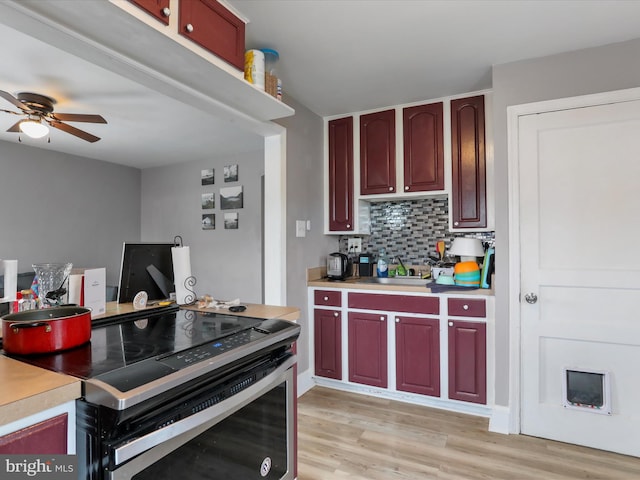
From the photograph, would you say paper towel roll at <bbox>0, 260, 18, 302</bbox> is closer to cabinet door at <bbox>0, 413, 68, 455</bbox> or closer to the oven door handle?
cabinet door at <bbox>0, 413, 68, 455</bbox>

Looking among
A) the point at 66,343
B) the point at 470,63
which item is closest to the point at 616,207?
the point at 470,63

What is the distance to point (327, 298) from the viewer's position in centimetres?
302

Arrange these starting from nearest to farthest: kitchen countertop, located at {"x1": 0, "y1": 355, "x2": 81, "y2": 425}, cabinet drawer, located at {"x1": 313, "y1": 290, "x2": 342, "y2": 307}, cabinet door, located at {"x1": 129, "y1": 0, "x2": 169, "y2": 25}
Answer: kitchen countertop, located at {"x1": 0, "y1": 355, "x2": 81, "y2": 425} → cabinet door, located at {"x1": 129, "y1": 0, "x2": 169, "y2": 25} → cabinet drawer, located at {"x1": 313, "y1": 290, "x2": 342, "y2": 307}

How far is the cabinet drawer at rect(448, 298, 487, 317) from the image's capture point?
2.49 meters

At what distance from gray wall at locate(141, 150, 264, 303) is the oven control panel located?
129 inches

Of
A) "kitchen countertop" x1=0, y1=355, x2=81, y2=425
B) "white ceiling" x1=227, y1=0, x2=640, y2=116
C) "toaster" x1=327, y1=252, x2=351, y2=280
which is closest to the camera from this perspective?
"kitchen countertop" x1=0, y1=355, x2=81, y2=425

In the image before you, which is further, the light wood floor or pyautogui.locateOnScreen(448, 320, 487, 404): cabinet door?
pyautogui.locateOnScreen(448, 320, 487, 404): cabinet door

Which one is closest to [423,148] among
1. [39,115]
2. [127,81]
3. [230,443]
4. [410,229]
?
[410,229]

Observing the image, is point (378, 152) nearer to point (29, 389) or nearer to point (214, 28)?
point (214, 28)

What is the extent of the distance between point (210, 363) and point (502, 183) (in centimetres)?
214

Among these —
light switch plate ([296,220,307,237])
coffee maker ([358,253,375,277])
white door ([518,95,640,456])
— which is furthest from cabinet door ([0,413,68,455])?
coffee maker ([358,253,375,277])

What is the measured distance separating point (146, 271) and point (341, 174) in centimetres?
190

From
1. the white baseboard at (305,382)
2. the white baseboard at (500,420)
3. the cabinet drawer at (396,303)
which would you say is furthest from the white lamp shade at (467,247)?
the white baseboard at (305,382)

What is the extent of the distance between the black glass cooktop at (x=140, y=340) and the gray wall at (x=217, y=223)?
2956mm
